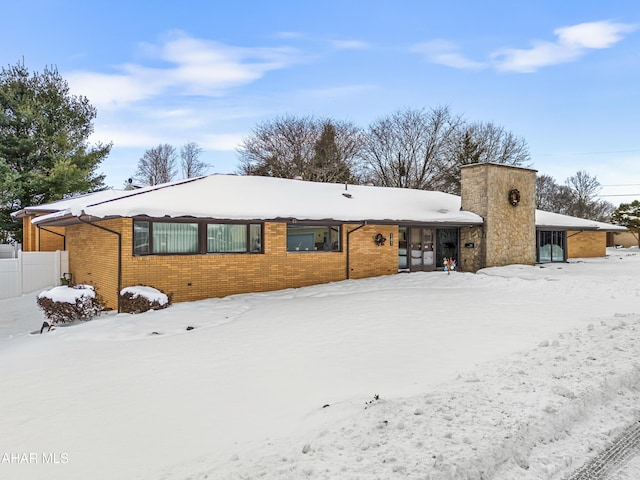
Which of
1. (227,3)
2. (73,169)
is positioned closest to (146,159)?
(73,169)

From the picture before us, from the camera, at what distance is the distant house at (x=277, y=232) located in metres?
11.1

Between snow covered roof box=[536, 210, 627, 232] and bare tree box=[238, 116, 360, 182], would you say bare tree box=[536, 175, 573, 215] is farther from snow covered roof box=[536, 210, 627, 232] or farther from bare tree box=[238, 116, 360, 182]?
bare tree box=[238, 116, 360, 182]

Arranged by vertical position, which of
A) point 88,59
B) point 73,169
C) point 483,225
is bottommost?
point 483,225

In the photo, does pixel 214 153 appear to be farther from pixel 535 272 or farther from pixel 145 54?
pixel 535 272

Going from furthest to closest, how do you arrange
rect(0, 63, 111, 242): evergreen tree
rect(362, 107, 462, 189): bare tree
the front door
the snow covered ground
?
rect(362, 107, 462, 189): bare tree
rect(0, 63, 111, 242): evergreen tree
the front door
the snow covered ground

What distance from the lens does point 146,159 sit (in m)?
45.2

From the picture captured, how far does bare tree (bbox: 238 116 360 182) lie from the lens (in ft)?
110

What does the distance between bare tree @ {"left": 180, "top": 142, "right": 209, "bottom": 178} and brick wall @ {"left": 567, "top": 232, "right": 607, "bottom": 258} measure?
113ft

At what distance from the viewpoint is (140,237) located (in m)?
11.0

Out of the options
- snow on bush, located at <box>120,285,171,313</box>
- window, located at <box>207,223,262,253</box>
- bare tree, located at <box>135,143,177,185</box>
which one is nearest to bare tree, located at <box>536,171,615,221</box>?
bare tree, located at <box>135,143,177,185</box>

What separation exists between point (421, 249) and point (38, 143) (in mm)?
20521

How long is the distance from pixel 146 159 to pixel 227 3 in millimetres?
36344

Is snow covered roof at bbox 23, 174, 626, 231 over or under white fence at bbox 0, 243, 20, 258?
over

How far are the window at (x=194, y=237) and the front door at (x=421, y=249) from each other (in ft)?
21.5
